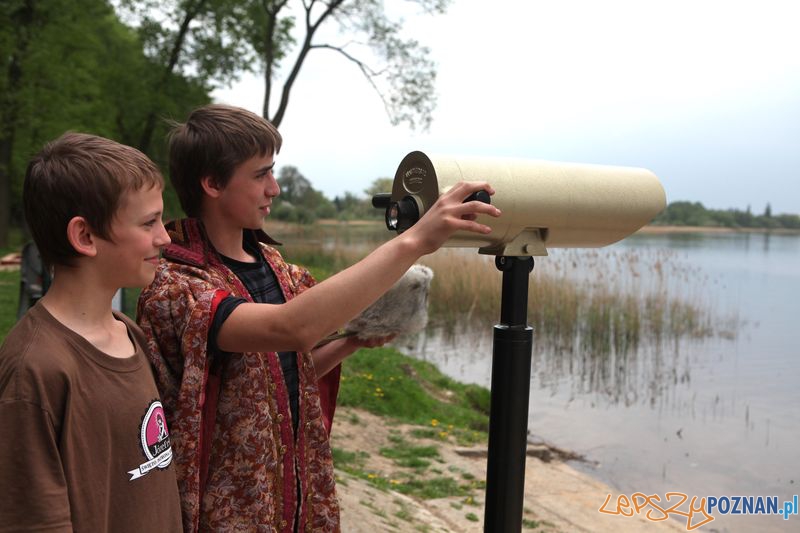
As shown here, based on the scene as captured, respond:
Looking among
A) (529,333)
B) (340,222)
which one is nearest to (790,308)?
(340,222)

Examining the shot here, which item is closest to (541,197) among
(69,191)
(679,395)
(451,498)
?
(69,191)

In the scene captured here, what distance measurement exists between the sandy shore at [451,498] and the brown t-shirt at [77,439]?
2126 millimetres

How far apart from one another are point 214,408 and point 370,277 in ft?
1.42

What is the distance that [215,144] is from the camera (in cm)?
152

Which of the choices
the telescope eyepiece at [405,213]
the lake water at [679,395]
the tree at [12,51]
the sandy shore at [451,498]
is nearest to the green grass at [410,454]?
the sandy shore at [451,498]

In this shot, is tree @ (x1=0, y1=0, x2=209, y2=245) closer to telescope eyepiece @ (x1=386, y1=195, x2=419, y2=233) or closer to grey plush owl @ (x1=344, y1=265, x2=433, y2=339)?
grey plush owl @ (x1=344, y1=265, x2=433, y2=339)

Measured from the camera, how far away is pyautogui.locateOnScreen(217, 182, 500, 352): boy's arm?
1283 mm

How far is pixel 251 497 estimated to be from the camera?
1470 mm

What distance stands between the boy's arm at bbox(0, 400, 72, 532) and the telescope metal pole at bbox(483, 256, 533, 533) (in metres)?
0.82

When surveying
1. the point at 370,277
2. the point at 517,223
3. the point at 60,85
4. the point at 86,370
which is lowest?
the point at 86,370

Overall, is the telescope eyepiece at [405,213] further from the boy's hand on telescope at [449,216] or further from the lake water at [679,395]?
the lake water at [679,395]

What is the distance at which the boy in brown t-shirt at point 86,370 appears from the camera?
1115mm

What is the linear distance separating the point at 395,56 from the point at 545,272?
33.0 ft

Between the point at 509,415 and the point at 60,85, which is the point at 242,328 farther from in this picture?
the point at 60,85
